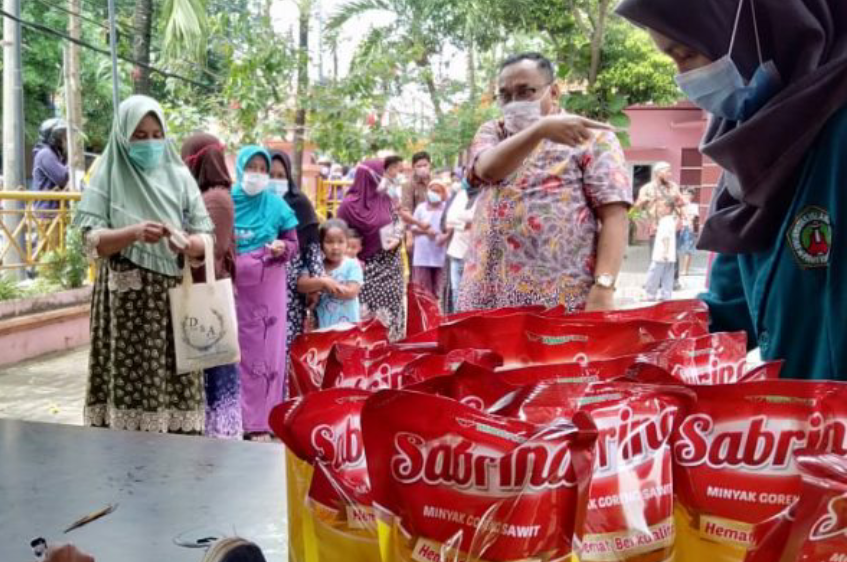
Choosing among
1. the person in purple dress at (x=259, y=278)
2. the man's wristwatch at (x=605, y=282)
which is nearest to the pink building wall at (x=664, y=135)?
the person in purple dress at (x=259, y=278)

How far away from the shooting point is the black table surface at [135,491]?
3.06 feet

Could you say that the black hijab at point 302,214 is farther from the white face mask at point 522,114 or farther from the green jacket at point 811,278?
Result: the green jacket at point 811,278

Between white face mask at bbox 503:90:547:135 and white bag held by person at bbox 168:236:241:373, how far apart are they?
1.22 metres

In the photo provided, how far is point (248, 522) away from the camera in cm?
98

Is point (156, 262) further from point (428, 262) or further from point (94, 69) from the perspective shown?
point (94, 69)

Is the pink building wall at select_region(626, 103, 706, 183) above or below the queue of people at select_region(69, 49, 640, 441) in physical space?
above

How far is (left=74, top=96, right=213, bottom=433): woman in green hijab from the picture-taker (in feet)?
9.69

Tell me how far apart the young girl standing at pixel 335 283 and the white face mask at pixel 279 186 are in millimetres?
395

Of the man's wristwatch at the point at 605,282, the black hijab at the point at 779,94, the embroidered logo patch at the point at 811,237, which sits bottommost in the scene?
the man's wristwatch at the point at 605,282

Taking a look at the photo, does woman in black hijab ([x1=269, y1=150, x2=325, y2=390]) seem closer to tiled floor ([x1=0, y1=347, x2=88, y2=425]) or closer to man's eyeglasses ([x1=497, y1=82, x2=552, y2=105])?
tiled floor ([x1=0, y1=347, x2=88, y2=425])

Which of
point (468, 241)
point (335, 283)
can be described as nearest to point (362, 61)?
point (335, 283)

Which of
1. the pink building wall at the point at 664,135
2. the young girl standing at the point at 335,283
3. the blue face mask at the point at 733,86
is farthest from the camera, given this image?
the pink building wall at the point at 664,135

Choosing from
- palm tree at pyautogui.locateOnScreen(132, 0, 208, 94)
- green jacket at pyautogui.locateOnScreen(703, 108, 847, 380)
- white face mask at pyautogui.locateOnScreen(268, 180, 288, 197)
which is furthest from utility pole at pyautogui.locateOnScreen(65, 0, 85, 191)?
green jacket at pyautogui.locateOnScreen(703, 108, 847, 380)

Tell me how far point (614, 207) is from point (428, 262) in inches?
188
